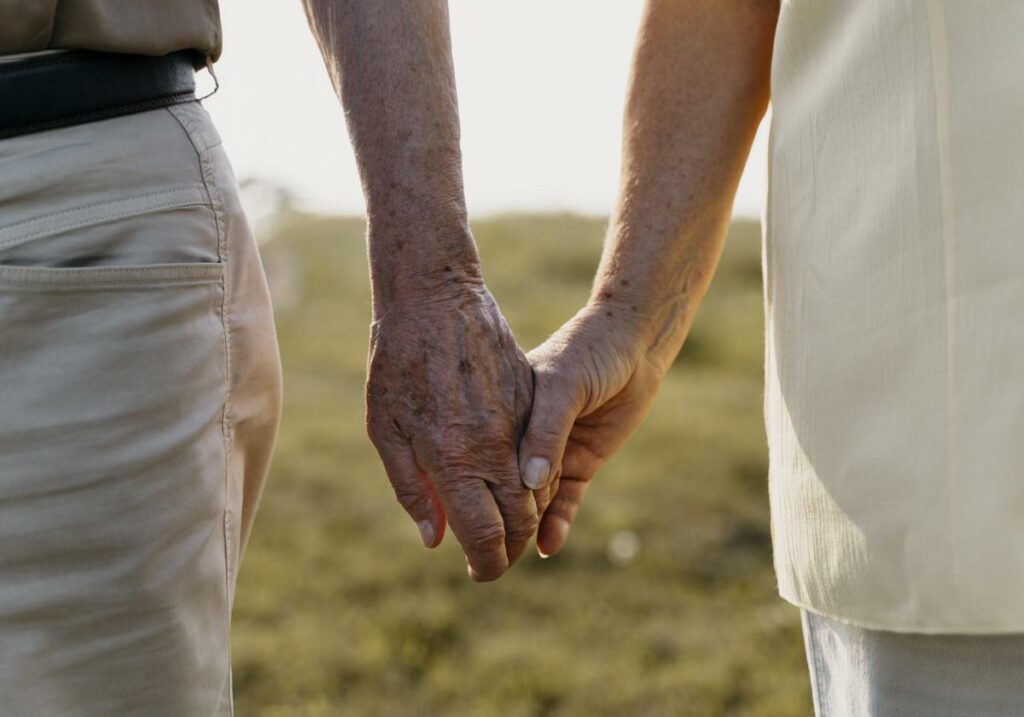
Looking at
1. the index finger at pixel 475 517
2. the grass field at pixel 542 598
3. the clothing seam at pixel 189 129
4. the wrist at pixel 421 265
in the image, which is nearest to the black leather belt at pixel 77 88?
the clothing seam at pixel 189 129

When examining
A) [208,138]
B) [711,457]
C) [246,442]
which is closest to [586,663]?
[711,457]

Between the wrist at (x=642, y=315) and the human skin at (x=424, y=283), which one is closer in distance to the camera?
the human skin at (x=424, y=283)

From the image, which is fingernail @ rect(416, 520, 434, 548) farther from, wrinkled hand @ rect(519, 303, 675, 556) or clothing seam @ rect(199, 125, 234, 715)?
clothing seam @ rect(199, 125, 234, 715)

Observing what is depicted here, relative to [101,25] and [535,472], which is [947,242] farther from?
[101,25]

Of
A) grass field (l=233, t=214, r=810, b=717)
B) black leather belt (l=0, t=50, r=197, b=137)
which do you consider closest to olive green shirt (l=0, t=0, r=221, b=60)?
black leather belt (l=0, t=50, r=197, b=137)

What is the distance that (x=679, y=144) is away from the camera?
1.91m

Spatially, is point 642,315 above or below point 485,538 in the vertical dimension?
above

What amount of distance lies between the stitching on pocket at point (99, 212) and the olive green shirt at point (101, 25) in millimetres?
182

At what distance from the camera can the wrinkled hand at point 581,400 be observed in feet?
5.46

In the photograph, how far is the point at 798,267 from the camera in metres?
1.46

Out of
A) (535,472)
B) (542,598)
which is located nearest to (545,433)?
(535,472)

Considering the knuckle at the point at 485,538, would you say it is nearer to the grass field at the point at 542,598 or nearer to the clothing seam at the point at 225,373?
the clothing seam at the point at 225,373

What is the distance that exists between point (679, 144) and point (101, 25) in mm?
909

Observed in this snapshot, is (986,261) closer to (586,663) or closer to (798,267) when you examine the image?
(798,267)
